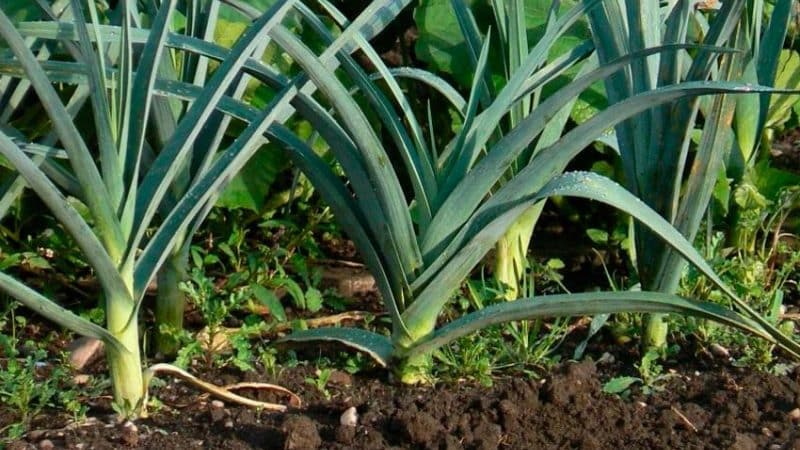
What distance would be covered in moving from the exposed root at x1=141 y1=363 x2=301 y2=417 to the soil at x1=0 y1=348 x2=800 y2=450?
23 millimetres

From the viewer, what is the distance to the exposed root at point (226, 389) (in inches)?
96.0

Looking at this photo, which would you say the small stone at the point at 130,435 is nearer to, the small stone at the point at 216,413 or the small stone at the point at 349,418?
the small stone at the point at 216,413

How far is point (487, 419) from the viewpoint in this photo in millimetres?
2391

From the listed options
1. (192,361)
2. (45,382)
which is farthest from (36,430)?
(192,361)

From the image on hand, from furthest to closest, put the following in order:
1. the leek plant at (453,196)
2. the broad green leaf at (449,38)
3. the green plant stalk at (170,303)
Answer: the broad green leaf at (449,38) → the green plant stalk at (170,303) → the leek plant at (453,196)

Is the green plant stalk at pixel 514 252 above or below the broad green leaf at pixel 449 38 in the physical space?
below

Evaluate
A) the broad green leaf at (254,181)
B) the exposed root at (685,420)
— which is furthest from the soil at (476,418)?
the broad green leaf at (254,181)

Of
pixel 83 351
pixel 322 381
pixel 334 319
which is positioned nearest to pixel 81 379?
pixel 83 351

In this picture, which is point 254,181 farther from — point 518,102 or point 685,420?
point 685,420

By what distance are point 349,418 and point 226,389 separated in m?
0.29

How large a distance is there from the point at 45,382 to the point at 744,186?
168 centimetres

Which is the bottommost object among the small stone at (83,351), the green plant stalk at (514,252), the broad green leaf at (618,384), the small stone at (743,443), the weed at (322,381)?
the small stone at (743,443)

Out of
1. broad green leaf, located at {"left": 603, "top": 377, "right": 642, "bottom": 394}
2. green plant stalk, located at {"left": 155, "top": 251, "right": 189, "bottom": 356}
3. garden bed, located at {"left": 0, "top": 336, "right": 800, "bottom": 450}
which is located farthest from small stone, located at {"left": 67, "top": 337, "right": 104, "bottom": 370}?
broad green leaf, located at {"left": 603, "top": 377, "right": 642, "bottom": 394}

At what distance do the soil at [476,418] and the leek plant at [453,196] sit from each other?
0.13 meters
